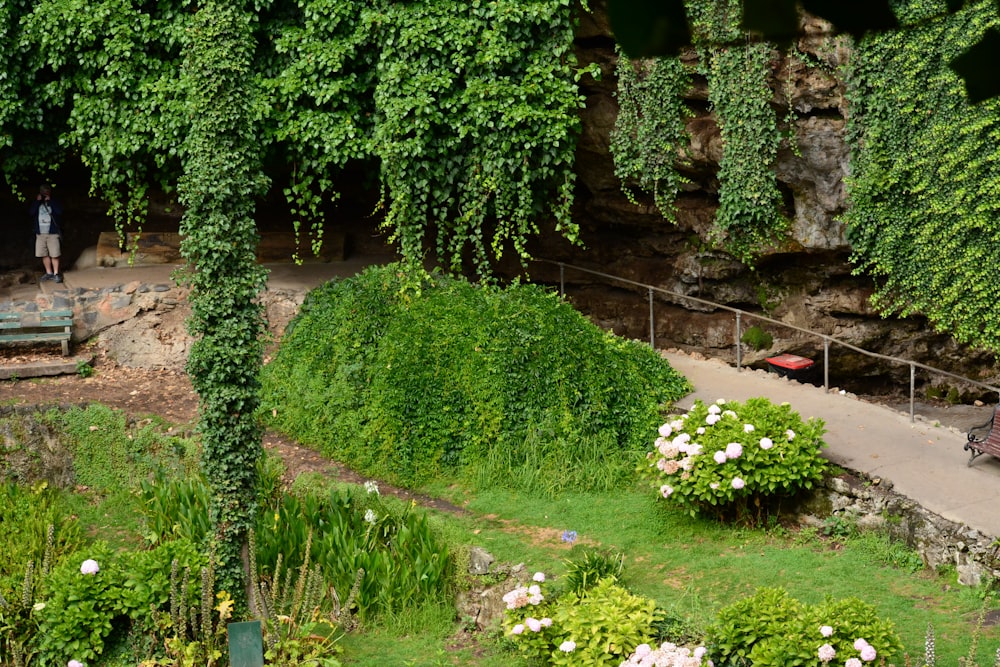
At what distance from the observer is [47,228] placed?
12555mm

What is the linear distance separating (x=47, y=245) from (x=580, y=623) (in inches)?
350

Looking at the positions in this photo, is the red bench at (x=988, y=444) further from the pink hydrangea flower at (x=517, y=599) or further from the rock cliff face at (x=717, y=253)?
the pink hydrangea flower at (x=517, y=599)

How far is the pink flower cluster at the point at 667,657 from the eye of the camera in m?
5.77

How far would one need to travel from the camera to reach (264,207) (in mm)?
14250

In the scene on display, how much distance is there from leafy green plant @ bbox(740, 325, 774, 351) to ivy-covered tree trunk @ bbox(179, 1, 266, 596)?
7352mm

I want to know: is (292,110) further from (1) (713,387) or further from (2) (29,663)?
(2) (29,663)

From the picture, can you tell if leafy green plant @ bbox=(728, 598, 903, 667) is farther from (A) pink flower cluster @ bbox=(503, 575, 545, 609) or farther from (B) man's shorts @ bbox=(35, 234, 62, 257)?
(B) man's shorts @ bbox=(35, 234, 62, 257)

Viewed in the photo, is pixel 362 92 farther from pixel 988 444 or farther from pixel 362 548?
pixel 988 444

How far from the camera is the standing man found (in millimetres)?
12531

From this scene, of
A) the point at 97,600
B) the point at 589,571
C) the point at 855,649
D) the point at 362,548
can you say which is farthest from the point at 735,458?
the point at 97,600

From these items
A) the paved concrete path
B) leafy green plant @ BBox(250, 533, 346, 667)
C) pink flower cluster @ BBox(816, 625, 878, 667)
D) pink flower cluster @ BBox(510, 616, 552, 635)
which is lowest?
leafy green plant @ BBox(250, 533, 346, 667)

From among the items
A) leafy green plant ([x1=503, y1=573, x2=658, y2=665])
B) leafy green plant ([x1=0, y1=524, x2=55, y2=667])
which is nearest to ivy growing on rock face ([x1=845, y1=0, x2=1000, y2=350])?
leafy green plant ([x1=503, y1=573, x2=658, y2=665])

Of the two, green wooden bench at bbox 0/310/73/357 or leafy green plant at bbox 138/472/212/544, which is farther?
green wooden bench at bbox 0/310/73/357

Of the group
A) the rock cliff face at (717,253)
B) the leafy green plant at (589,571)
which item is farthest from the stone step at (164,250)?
the leafy green plant at (589,571)
